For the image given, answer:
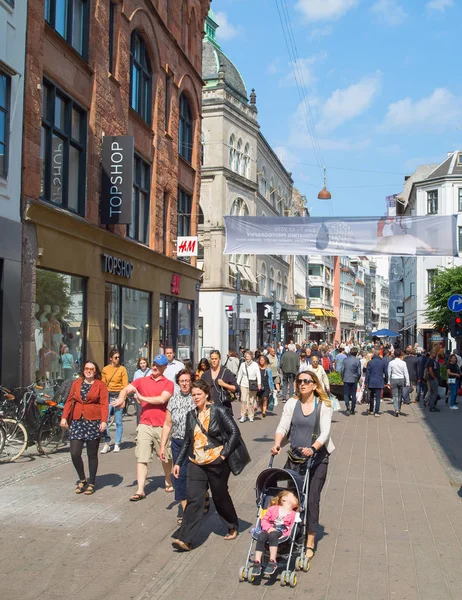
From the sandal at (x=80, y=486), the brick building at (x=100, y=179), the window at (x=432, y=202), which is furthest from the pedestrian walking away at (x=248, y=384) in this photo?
the window at (x=432, y=202)

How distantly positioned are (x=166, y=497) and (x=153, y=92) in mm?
17173

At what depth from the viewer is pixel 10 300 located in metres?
13.6

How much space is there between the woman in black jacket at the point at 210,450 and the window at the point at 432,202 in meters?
51.6

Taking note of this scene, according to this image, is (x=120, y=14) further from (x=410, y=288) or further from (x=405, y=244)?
(x=410, y=288)

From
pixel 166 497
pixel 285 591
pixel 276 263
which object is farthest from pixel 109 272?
pixel 276 263

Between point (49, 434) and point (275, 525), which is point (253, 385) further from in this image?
point (275, 525)

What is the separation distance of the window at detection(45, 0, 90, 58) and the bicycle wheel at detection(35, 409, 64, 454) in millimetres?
8585

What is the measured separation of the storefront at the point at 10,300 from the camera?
1343 cm

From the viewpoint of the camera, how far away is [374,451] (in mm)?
13117

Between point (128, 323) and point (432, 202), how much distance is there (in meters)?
40.7

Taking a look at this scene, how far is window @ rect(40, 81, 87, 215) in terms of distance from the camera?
1556cm

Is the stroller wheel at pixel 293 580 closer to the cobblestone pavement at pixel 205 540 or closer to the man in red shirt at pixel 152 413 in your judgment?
the cobblestone pavement at pixel 205 540

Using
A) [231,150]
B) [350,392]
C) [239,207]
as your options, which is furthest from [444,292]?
[350,392]

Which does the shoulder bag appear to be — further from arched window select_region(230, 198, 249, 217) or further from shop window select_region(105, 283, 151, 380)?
arched window select_region(230, 198, 249, 217)
